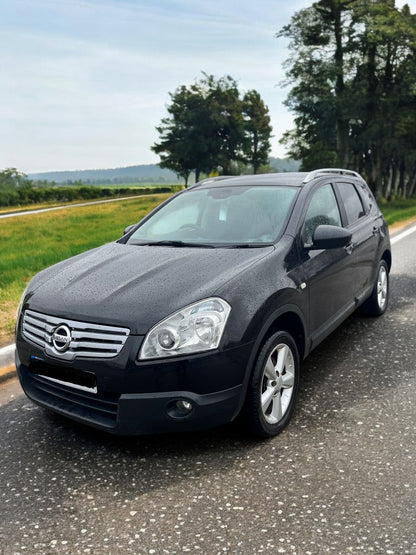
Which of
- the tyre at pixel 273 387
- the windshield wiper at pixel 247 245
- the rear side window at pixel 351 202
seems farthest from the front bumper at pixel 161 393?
the rear side window at pixel 351 202

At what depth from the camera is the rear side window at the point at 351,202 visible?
5.05 meters

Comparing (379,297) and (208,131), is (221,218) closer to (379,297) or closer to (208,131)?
(379,297)

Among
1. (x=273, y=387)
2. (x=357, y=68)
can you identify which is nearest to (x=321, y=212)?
(x=273, y=387)

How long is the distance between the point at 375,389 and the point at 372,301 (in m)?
1.86

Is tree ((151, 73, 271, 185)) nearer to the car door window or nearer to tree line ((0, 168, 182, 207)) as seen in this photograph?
tree line ((0, 168, 182, 207))

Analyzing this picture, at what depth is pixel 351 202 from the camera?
5.25 metres

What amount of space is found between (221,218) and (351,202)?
161 cm

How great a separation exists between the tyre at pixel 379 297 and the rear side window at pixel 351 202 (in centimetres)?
74

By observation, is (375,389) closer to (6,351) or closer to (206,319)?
(206,319)

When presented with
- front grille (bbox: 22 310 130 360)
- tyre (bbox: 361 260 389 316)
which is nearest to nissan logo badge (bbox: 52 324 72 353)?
front grille (bbox: 22 310 130 360)

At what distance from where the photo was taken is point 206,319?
298cm

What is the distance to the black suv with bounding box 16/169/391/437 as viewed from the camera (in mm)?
2945

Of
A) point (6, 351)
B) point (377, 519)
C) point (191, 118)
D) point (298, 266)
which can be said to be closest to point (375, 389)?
point (298, 266)

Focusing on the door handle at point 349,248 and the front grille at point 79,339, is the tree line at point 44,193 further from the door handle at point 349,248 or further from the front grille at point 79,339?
the front grille at point 79,339
